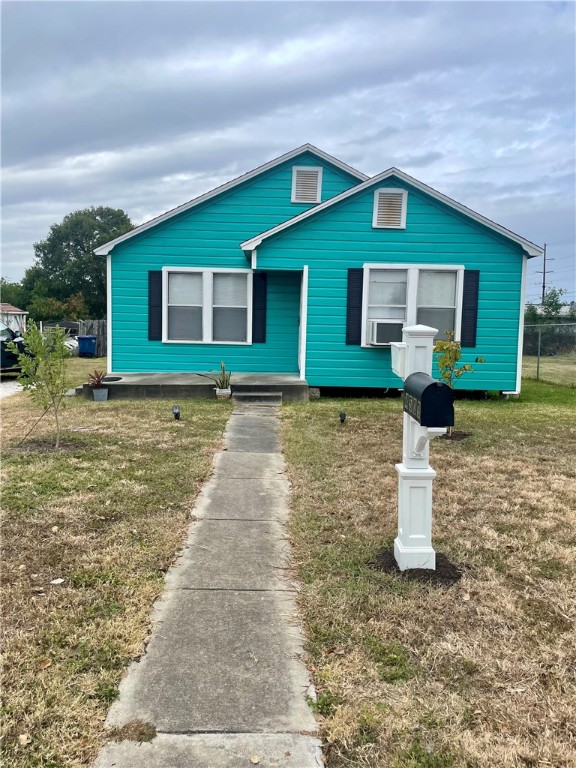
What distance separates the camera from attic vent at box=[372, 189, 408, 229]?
10.6m

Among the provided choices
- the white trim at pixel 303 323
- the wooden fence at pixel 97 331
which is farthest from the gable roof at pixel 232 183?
the wooden fence at pixel 97 331

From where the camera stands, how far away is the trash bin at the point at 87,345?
72.8 ft

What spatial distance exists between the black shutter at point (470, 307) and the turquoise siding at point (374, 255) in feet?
0.42

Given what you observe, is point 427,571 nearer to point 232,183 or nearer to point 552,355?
point 232,183

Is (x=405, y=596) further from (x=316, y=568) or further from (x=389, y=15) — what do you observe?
(x=389, y=15)

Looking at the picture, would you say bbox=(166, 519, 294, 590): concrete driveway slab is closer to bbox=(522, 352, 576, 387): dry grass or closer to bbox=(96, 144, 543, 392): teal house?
bbox=(96, 144, 543, 392): teal house

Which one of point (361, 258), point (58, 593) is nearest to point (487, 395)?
point (361, 258)

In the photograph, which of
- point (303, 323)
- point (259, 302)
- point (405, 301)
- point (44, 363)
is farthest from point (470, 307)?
point (44, 363)

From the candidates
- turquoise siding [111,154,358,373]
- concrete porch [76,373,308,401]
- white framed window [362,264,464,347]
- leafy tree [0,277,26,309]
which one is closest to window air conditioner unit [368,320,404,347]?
white framed window [362,264,464,347]

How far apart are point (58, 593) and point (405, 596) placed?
1.86 meters

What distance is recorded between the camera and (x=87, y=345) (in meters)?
22.3

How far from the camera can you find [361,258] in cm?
1079

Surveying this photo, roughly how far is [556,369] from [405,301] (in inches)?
354

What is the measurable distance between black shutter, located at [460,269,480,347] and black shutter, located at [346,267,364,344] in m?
1.91
